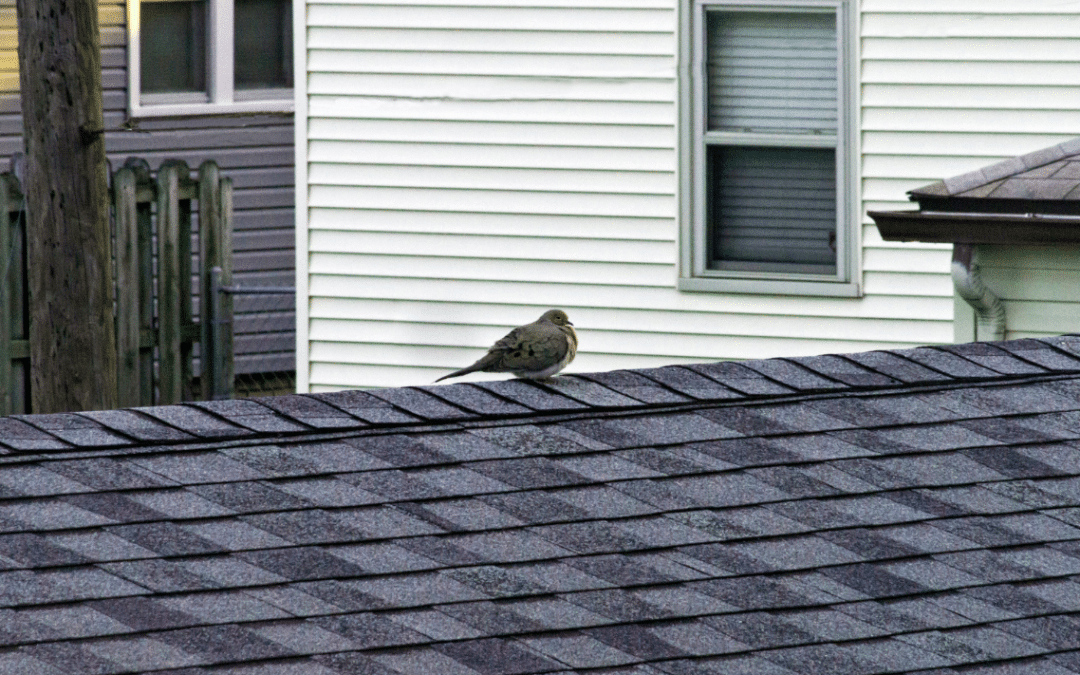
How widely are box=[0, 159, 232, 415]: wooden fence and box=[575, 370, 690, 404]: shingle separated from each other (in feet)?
19.5

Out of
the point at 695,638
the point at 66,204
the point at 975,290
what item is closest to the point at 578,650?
the point at 695,638

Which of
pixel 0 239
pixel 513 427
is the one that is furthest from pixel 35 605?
pixel 0 239

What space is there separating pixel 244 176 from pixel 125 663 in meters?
11.2

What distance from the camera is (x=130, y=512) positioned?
4039mm

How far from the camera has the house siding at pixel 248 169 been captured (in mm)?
13906

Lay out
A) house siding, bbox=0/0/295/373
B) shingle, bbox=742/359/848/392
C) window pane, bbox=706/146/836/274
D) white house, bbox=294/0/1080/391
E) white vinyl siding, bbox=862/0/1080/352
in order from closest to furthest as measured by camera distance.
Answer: shingle, bbox=742/359/848/392
white vinyl siding, bbox=862/0/1080/352
white house, bbox=294/0/1080/391
window pane, bbox=706/146/836/274
house siding, bbox=0/0/295/373

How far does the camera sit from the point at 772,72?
10578mm

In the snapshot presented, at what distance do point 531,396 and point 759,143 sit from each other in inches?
237

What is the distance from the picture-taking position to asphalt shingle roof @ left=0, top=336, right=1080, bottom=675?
3658mm

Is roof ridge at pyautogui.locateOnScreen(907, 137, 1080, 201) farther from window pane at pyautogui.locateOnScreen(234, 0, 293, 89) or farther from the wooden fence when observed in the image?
window pane at pyautogui.locateOnScreen(234, 0, 293, 89)

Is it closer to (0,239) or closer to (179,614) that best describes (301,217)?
(0,239)

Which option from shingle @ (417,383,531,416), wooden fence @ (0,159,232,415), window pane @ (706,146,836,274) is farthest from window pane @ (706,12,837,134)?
shingle @ (417,383,531,416)

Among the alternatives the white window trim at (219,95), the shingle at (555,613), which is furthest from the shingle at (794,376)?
the white window trim at (219,95)

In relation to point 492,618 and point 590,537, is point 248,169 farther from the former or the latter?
point 492,618
